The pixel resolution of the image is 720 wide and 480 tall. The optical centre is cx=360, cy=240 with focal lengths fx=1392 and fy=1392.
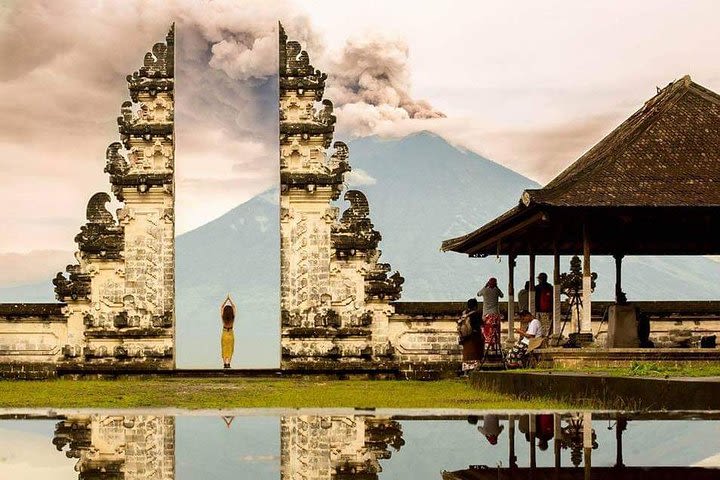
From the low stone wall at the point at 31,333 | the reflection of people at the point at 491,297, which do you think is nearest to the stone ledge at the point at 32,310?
the low stone wall at the point at 31,333

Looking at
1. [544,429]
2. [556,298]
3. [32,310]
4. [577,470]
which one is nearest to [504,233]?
[556,298]

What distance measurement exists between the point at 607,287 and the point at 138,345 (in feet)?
422

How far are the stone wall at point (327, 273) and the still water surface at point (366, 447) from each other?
15744 millimetres

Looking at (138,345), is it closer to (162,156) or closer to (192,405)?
(162,156)

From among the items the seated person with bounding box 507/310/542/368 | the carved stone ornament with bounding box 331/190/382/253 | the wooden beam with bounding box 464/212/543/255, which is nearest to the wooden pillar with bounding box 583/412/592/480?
the wooden beam with bounding box 464/212/543/255

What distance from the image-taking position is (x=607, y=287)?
505 feet

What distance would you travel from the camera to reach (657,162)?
915 inches

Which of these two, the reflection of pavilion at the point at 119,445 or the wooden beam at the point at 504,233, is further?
the wooden beam at the point at 504,233

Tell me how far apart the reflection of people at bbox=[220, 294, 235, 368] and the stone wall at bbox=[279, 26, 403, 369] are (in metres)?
1.55

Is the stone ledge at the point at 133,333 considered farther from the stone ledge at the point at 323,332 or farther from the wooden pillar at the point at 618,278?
the wooden pillar at the point at 618,278

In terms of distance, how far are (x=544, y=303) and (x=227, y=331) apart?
24.3 feet

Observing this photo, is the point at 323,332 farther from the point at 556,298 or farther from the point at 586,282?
the point at 586,282

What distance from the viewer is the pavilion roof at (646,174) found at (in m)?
22.0

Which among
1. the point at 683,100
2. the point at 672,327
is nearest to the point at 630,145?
the point at 683,100
